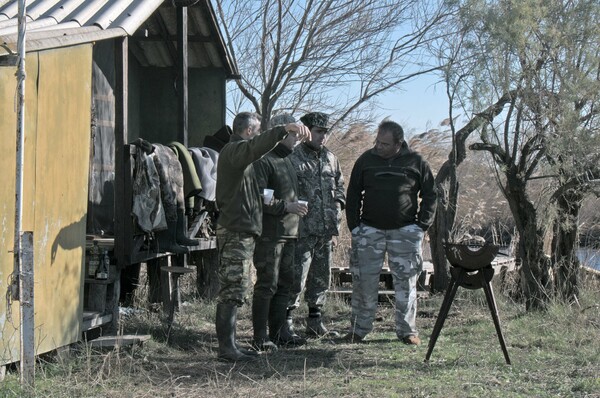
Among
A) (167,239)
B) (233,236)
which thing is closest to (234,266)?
(233,236)

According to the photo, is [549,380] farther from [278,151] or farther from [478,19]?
[478,19]

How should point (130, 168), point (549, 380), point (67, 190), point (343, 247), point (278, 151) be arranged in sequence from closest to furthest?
point (549, 380), point (67, 190), point (278, 151), point (130, 168), point (343, 247)

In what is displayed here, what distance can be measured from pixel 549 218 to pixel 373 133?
6.41 meters

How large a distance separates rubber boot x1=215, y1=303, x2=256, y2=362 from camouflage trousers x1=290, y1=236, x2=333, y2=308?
1159mm

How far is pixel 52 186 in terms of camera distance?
638cm

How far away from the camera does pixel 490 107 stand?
342 inches

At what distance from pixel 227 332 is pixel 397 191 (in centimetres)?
213

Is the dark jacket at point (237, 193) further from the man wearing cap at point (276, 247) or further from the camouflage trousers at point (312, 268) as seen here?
the camouflage trousers at point (312, 268)

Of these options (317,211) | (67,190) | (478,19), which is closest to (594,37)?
(478,19)

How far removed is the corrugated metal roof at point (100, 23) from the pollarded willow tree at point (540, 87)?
128 inches

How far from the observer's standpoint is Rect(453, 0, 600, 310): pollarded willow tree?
8.12 meters

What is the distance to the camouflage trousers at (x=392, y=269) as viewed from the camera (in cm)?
780

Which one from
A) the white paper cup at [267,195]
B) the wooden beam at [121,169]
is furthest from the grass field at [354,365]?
the white paper cup at [267,195]

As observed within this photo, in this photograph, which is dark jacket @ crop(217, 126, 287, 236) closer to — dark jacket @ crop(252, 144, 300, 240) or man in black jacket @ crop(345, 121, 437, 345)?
dark jacket @ crop(252, 144, 300, 240)
